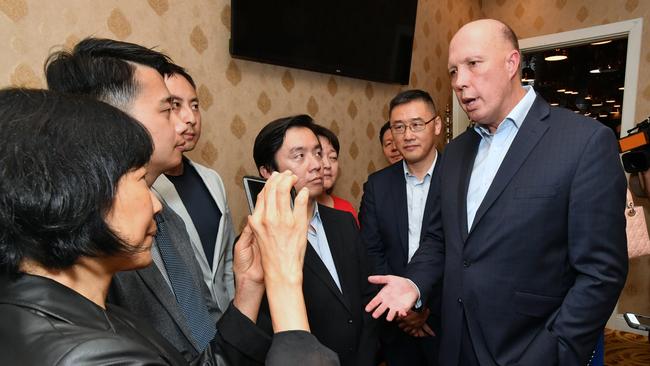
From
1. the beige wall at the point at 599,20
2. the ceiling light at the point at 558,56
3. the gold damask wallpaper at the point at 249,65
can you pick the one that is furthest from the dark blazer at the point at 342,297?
the ceiling light at the point at 558,56

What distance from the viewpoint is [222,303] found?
1.57 meters

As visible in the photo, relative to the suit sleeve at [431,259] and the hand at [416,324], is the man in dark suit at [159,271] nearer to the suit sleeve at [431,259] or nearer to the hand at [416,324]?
the suit sleeve at [431,259]

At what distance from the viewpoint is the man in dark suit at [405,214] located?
2.18m

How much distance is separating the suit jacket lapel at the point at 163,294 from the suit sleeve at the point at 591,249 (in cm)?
99

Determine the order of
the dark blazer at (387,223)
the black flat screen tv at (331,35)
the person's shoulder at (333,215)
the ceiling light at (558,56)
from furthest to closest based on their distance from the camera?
the ceiling light at (558,56) < the black flat screen tv at (331,35) < the dark blazer at (387,223) < the person's shoulder at (333,215)

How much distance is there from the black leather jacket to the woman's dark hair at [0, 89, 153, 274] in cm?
5

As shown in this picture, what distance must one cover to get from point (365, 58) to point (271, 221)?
9.61 feet

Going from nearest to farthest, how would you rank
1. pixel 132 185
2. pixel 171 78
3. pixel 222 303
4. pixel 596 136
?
pixel 132 185 → pixel 596 136 → pixel 222 303 → pixel 171 78

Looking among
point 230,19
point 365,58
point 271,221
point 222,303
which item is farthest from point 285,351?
point 365,58

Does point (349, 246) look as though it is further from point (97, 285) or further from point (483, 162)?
point (97, 285)

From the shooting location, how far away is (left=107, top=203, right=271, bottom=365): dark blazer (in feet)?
3.21

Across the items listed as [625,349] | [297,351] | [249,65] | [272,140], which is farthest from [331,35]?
[625,349]

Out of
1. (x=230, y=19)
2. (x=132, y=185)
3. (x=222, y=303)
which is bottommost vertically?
(x=222, y=303)

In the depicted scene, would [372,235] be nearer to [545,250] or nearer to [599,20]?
[545,250]
